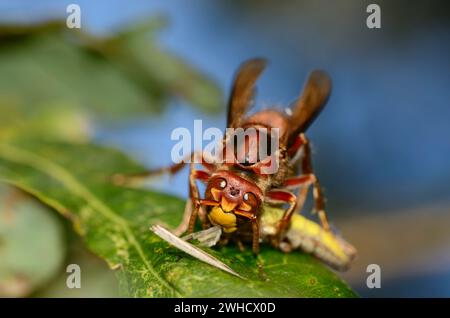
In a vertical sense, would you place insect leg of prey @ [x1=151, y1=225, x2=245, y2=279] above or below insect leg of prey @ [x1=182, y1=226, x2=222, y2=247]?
below

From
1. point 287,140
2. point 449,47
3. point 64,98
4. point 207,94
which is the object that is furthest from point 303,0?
point 287,140

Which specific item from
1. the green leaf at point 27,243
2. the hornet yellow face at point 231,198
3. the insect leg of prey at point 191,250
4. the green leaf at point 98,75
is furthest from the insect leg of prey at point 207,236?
the green leaf at point 98,75

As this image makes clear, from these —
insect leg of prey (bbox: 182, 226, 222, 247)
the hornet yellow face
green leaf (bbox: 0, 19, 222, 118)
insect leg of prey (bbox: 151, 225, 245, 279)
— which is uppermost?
green leaf (bbox: 0, 19, 222, 118)

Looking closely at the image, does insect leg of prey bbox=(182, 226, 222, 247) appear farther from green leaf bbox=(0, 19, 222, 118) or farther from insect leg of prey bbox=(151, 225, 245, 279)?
green leaf bbox=(0, 19, 222, 118)

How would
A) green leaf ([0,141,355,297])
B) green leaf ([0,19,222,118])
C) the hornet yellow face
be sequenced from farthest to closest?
green leaf ([0,19,222,118]), the hornet yellow face, green leaf ([0,141,355,297])

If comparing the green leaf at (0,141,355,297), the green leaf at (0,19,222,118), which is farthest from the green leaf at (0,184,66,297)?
the green leaf at (0,19,222,118)

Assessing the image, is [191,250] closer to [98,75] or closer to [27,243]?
[27,243]

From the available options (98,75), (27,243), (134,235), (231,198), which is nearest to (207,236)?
(231,198)
